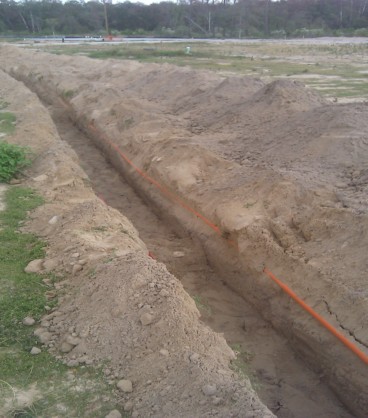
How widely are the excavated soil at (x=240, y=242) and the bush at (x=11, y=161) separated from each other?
0.92 metres

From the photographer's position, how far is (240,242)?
7129mm

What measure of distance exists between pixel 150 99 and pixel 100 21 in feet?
170

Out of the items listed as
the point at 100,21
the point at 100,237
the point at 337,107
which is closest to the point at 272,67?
the point at 337,107

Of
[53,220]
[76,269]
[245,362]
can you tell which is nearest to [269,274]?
[245,362]

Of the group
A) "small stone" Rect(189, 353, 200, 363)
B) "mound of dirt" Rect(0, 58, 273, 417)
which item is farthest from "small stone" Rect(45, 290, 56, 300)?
"small stone" Rect(189, 353, 200, 363)

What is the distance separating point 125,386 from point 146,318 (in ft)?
2.57

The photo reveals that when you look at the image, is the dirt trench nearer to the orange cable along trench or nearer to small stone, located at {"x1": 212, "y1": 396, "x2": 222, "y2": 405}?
the orange cable along trench

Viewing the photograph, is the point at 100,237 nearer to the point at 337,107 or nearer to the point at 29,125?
the point at 337,107

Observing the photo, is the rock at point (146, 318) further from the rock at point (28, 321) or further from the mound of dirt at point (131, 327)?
the rock at point (28, 321)

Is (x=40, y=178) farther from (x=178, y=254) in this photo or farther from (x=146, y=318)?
(x=146, y=318)

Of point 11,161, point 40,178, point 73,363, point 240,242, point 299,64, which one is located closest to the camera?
point 73,363

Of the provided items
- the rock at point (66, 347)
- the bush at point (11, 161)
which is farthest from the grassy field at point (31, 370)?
the bush at point (11, 161)

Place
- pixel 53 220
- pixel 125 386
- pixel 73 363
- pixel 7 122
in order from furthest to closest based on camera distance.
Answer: pixel 7 122 < pixel 53 220 < pixel 73 363 < pixel 125 386

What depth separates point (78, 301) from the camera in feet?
17.6
